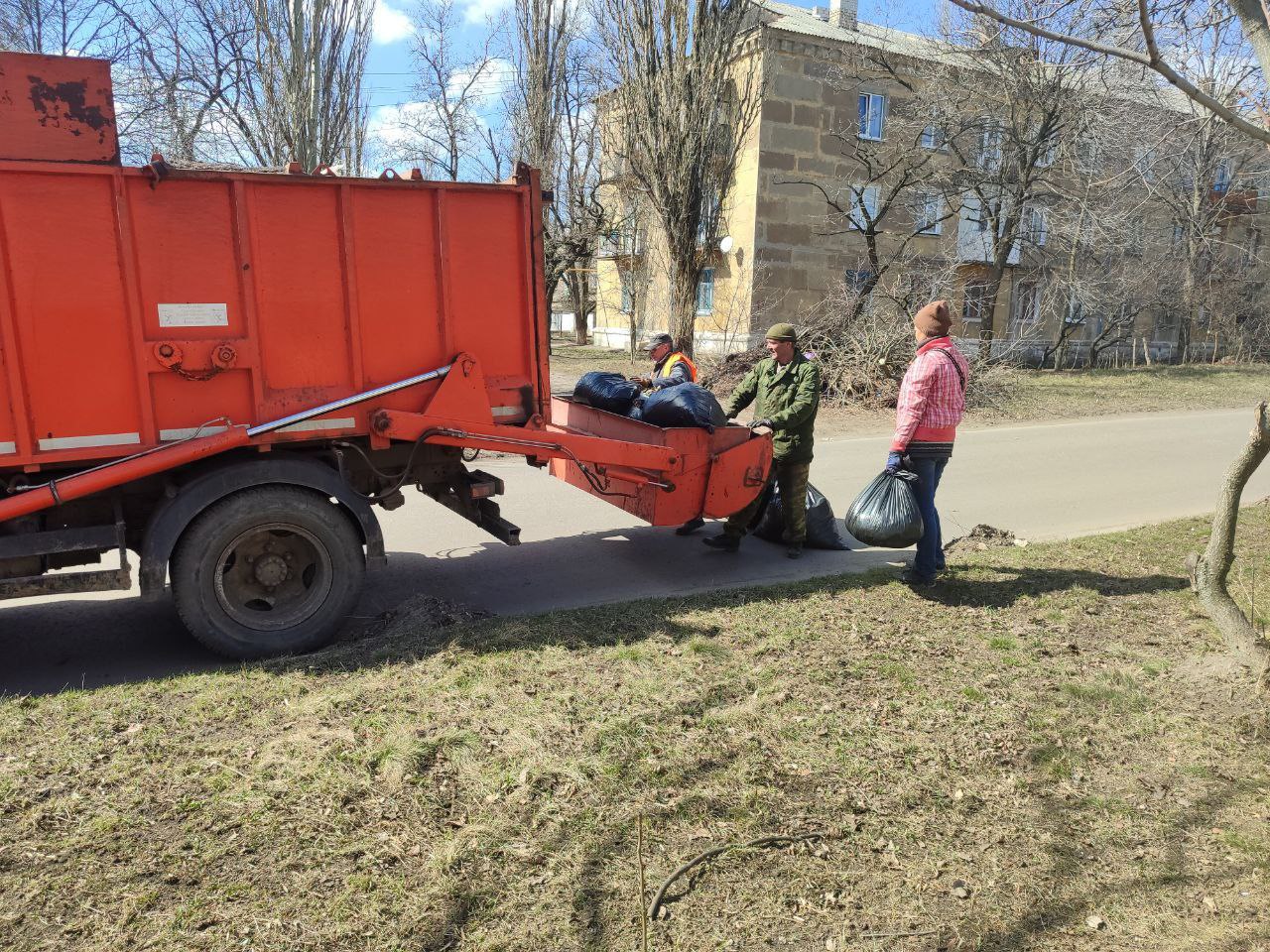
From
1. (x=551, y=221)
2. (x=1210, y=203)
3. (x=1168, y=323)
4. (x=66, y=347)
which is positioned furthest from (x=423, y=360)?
(x=1168, y=323)

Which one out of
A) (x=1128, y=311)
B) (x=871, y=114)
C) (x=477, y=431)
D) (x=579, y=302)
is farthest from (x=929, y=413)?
(x=579, y=302)

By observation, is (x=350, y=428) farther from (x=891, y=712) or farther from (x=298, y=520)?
(x=891, y=712)

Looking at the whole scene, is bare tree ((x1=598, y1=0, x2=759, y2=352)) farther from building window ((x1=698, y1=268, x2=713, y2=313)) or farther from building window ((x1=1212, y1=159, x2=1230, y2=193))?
building window ((x1=1212, y1=159, x2=1230, y2=193))

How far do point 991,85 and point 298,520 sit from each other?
21514mm

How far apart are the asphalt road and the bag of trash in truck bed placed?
3.76ft

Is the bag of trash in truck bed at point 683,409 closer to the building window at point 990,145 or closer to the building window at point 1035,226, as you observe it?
the building window at point 990,145

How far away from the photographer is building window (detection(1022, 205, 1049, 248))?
24.2 m

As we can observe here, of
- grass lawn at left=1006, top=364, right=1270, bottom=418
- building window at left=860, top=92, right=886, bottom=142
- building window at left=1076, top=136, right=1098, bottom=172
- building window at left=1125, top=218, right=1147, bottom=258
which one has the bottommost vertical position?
grass lawn at left=1006, top=364, right=1270, bottom=418

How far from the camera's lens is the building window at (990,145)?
858 inches

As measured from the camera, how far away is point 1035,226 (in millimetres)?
27141

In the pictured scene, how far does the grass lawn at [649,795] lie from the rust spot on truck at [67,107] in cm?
274

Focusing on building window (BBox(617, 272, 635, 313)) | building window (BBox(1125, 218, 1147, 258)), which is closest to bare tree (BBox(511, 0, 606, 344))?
building window (BBox(617, 272, 635, 313))

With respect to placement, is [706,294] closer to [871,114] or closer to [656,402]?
[871,114]

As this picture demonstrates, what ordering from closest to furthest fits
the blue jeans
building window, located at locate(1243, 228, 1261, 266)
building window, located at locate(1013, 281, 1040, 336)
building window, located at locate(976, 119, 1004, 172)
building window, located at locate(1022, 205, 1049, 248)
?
the blue jeans, building window, located at locate(976, 119, 1004, 172), building window, located at locate(1022, 205, 1049, 248), building window, located at locate(1013, 281, 1040, 336), building window, located at locate(1243, 228, 1261, 266)
